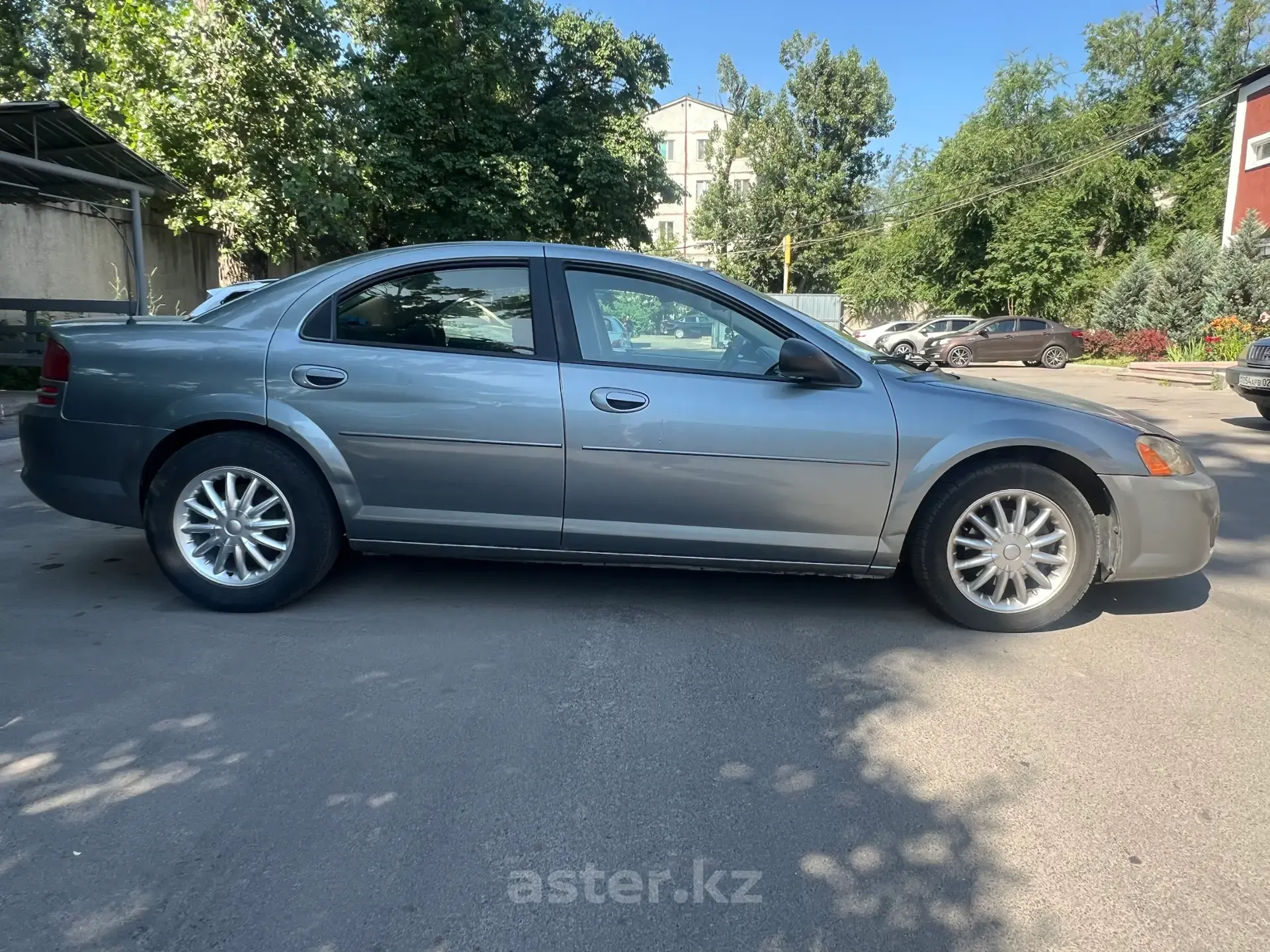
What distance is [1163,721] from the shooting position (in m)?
3.33

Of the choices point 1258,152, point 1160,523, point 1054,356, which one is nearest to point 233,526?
point 1160,523

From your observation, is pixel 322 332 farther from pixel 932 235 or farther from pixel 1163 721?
pixel 932 235

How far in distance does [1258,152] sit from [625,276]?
29082 millimetres

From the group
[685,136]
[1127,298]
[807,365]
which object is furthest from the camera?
[685,136]

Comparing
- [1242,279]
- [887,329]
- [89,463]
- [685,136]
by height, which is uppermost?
[685,136]

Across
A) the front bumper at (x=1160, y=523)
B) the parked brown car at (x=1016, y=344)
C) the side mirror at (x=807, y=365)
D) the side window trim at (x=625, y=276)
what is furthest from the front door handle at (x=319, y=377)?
the parked brown car at (x=1016, y=344)

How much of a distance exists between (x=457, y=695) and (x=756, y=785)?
121 centimetres

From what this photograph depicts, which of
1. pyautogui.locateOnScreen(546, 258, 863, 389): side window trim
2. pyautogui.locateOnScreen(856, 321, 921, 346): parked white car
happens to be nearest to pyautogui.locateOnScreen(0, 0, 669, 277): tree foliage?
pyautogui.locateOnScreen(856, 321, 921, 346): parked white car

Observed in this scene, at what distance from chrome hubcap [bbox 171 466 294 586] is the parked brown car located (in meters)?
24.0

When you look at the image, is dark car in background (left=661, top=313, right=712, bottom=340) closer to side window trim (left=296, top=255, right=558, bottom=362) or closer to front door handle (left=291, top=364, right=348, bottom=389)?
side window trim (left=296, top=255, right=558, bottom=362)

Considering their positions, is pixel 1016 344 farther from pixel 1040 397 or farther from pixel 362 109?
pixel 1040 397

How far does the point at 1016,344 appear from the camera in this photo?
2595cm

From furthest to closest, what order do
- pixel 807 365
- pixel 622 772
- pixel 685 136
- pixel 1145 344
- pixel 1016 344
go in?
pixel 685 136 → pixel 1016 344 → pixel 1145 344 → pixel 807 365 → pixel 622 772

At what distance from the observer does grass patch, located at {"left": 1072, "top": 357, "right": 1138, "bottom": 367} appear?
80.9ft
